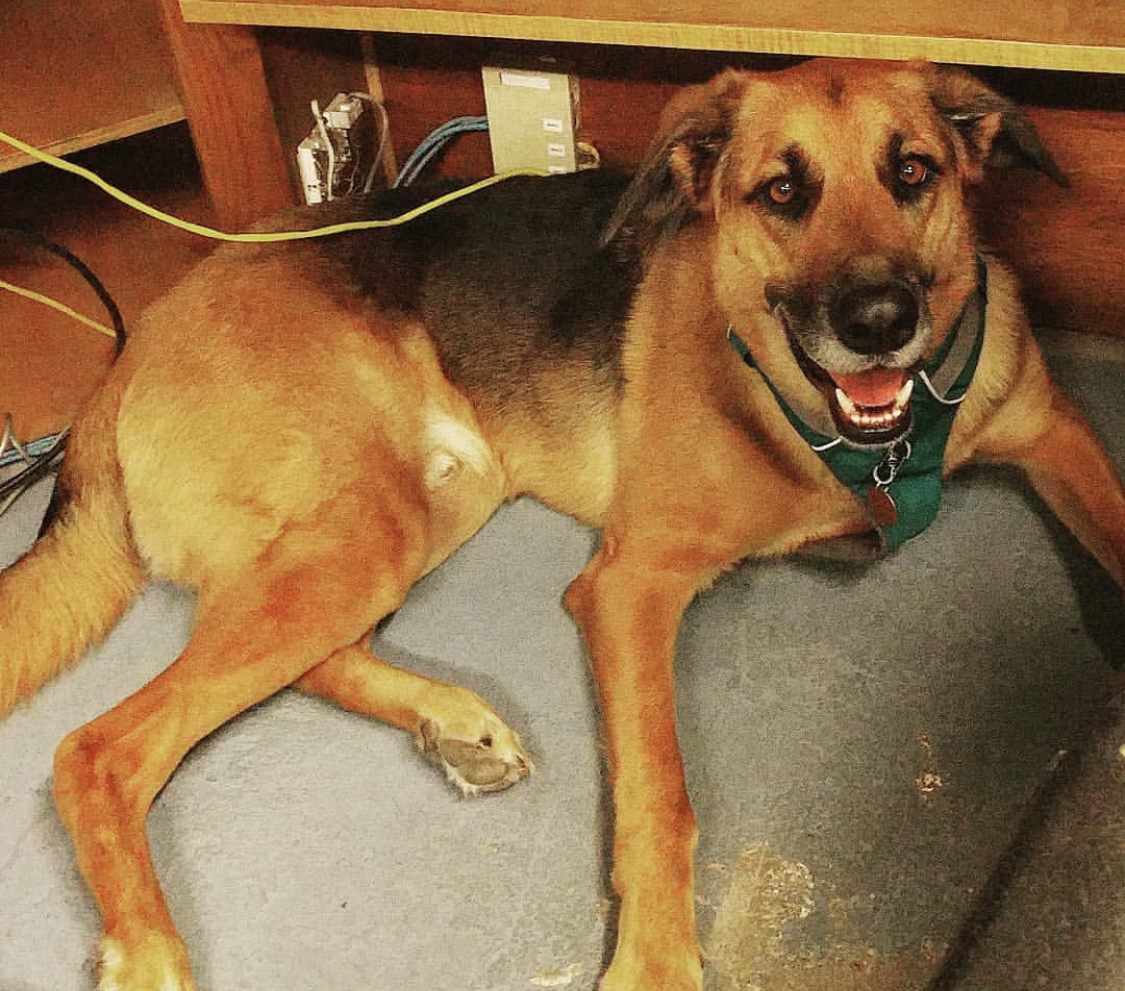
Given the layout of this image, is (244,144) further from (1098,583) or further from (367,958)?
(1098,583)

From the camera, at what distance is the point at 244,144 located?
220cm

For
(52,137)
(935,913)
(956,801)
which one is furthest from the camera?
(52,137)

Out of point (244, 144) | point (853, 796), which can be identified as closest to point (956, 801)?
point (853, 796)

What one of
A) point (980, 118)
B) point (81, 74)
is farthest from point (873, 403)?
point (81, 74)

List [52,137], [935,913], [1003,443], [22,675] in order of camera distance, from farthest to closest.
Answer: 1. [52,137]
2. [1003,443]
3. [22,675]
4. [935,913]

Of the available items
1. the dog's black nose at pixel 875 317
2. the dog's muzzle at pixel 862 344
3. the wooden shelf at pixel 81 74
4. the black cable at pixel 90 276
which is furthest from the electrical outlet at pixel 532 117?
the dog's black nose at pixel 875 317

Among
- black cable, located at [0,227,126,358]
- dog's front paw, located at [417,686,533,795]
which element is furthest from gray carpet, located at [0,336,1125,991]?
black cable, located at [0,227,126,358]

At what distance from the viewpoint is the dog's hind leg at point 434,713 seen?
1.62 meters

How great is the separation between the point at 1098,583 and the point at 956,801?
19.6 inches

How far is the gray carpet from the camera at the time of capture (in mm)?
1441

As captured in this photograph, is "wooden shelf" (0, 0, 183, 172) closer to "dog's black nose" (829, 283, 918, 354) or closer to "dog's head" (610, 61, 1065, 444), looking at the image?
"dog's head" (610, 61, 1065, 444)

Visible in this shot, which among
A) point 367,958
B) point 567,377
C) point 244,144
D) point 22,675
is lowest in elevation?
point 367,958

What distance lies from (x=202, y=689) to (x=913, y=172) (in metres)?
1.23

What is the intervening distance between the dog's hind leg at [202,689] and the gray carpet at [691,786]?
98 millimetres
